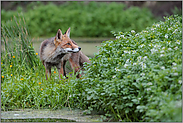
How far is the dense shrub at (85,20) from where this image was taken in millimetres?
14195

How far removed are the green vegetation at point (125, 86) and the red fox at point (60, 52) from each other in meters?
0.30

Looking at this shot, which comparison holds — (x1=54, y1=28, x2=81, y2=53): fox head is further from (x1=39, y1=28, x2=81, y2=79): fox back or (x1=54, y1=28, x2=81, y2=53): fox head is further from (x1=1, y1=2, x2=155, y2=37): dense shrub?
(x1=1, y1=2, x2=155, y2=37): dense shrub

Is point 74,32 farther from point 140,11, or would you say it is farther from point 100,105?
point 100,105

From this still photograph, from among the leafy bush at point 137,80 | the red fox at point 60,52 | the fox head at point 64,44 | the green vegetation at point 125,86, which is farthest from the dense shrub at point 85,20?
the leafy bush at point 137,80

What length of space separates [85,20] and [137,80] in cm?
1138

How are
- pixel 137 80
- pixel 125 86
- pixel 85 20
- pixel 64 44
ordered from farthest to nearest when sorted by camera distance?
pixel 85 20 → pixel 64 44 → pixel 125 86 → pixel 137 80

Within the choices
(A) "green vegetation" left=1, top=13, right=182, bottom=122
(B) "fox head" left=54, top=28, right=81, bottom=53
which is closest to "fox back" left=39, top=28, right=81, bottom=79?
(B) "fox head" left=54, top=28, right=81, bottom=53

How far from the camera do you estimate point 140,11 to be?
1563cm

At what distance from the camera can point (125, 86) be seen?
11.2ft

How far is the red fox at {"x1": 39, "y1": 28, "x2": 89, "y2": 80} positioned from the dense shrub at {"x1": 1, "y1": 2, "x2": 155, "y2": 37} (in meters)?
8.33

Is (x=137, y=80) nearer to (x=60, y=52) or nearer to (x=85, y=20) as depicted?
(x=60, y=52)

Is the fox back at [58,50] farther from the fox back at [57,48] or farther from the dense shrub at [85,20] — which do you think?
the dense shrub at [85,20]

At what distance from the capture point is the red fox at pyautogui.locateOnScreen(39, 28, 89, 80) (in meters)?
5.20

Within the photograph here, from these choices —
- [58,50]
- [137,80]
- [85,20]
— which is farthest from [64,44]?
[85,20]
